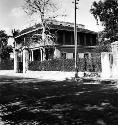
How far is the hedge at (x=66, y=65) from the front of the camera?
23203 millimetres

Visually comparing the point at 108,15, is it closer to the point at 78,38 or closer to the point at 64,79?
the point at 78,38

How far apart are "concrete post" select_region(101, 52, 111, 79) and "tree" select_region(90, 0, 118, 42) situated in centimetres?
2085

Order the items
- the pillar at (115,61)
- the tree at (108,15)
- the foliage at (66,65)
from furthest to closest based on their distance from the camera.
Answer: the tree at (108,15) → the foliage at (66,65) → the pillar at (115,61)

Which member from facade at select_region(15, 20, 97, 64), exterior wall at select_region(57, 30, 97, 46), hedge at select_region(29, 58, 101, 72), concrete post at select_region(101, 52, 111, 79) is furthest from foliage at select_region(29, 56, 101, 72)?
exterior wall at select_region(57, 30, 97, 46)

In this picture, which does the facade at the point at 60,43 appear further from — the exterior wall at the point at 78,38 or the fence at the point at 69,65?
the fence at the point at 69,65

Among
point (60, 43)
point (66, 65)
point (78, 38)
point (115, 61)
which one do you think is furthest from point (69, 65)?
point (78, 38)

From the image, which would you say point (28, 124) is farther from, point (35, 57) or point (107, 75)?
point (35, 57)

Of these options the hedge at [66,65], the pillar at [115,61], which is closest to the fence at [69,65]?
the hedge at [66,65]

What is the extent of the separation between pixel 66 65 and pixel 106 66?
318 inches

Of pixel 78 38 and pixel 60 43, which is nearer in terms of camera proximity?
pixel 60 43

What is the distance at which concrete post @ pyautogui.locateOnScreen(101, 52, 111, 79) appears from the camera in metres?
20.2

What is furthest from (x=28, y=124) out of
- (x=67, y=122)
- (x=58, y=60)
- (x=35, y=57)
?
(x=35, y=57)

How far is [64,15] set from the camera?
3769 centimetres

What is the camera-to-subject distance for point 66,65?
27.9 meters
